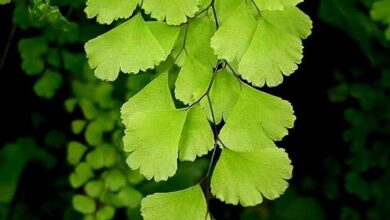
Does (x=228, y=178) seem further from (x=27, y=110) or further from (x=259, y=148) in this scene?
(x=27, y=110)

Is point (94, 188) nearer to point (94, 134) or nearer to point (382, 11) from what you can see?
point (94, 134)

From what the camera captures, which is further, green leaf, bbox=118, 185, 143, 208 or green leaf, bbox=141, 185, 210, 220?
green leaf, bbox=118, 185, 143, 208

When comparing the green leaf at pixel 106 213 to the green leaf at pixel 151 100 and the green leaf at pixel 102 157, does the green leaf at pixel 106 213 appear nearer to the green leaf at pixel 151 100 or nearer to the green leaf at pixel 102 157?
the green leaf at pixel 102 157

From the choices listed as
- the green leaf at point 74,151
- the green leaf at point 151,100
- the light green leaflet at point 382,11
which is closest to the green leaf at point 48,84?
the green leaf at point 74,151

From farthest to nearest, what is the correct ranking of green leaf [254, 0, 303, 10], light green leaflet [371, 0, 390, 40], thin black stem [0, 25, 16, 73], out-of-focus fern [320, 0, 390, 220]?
out-of-focus fern [320, 0, 390, 220] → thin black stem [0, 25, 16, 73] → light green leaflet [371, 0, 390, 40] → green leaf [254, 0, 303, 10]

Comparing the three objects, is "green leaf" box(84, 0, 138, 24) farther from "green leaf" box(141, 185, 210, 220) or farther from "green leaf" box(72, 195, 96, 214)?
"green leaf" box(72, 195, 96, 214)

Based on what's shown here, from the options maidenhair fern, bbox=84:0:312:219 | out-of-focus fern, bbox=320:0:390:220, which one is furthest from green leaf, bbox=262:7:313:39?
out-of-focus fern, bbox=320:0:390:220

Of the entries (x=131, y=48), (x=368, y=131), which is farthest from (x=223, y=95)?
(x=368, y=131)
